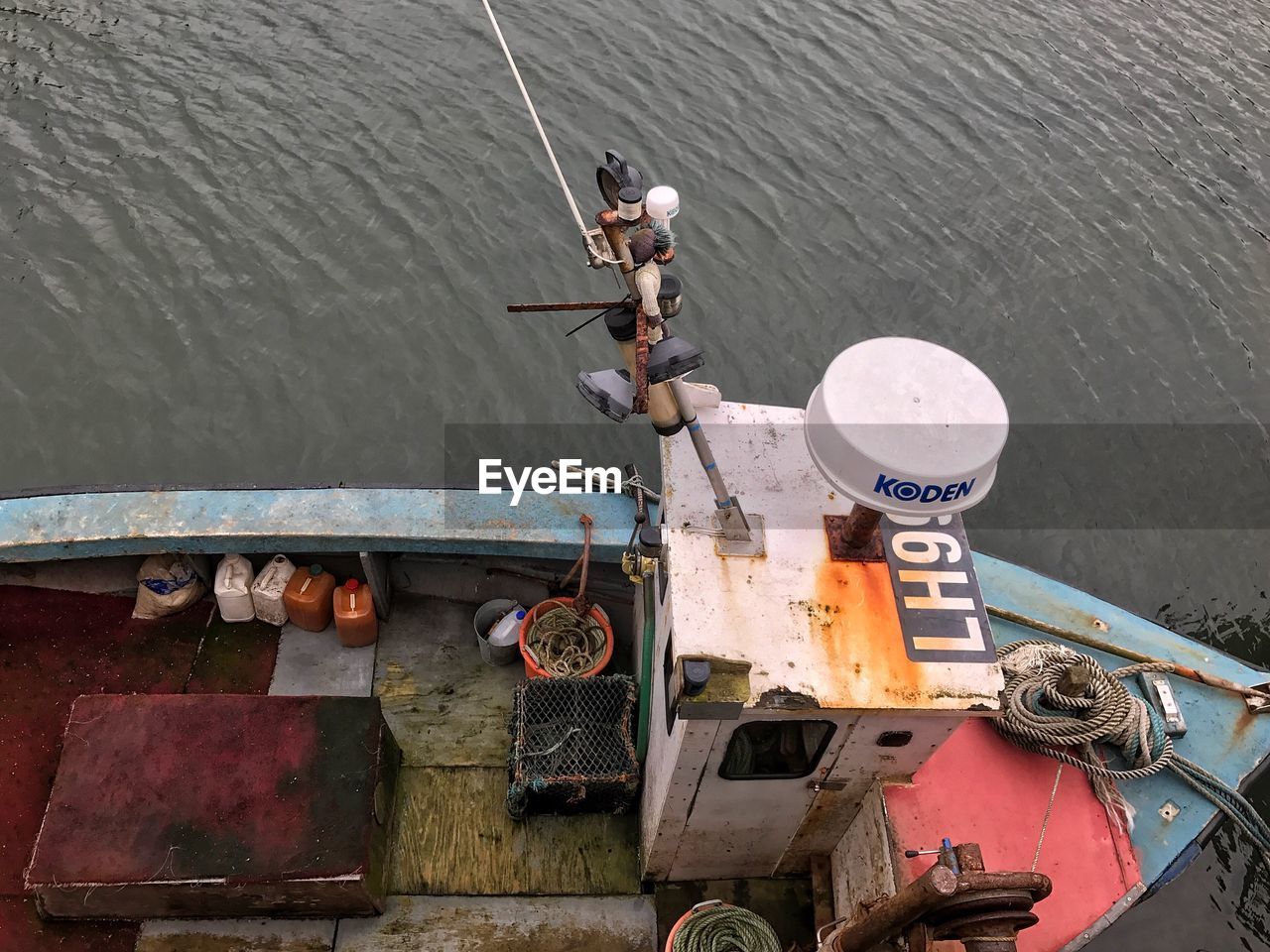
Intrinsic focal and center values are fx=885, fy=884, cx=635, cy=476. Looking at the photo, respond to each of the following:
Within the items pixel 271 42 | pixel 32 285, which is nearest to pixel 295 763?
pixel 32 285

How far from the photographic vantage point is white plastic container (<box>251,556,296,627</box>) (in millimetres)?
6945

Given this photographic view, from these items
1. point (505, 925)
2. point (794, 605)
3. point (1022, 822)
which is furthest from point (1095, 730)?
point (505, 925)

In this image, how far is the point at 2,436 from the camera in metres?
11.0

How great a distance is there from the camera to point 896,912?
3.76m

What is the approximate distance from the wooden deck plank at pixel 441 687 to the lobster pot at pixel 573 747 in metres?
0.61

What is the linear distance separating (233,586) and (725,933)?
444 centimetres

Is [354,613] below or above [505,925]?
above

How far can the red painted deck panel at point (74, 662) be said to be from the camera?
6.30 meters

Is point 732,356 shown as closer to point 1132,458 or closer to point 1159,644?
point 1132,458

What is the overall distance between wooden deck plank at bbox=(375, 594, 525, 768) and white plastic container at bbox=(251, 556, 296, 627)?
847 mm

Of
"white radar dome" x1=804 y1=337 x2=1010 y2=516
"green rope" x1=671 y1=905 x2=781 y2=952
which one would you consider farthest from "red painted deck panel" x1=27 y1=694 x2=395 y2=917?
"white radar dome" x1=804 y1=337 x2=1010 y2=516

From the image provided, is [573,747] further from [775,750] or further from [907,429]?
[907,429]

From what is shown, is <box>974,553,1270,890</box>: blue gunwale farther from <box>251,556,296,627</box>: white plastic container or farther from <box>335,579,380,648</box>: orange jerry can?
<box>251,556,296,627</box>: white plastic container

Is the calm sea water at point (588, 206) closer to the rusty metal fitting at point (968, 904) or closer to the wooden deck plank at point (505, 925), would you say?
the wooden deck plank at point (505, 925)
